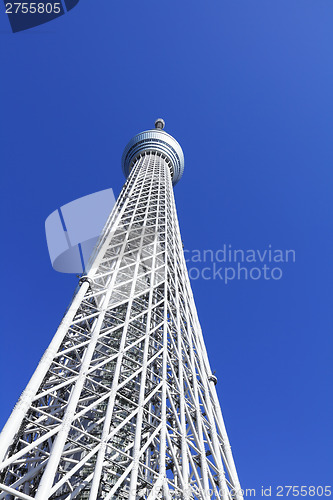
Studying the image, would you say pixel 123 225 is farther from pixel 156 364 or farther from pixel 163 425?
pixel 163 425

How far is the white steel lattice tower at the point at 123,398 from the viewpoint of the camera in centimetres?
1249

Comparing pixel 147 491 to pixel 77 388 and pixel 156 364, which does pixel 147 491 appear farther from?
pixel 156 364

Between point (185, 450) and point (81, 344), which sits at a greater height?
point (81, 344)

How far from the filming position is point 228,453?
725 inches

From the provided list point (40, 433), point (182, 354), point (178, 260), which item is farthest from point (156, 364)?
point (178, 260)

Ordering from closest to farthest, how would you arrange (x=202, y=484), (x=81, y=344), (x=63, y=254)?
(x=202, y=484) → (x=81, y=344) → (x=63, y=254)

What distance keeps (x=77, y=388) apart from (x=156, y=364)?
20.0ft

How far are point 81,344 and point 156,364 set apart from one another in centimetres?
481

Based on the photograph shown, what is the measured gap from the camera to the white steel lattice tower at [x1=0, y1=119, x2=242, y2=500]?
1249 centimetres

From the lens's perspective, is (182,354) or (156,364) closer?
(156,364)

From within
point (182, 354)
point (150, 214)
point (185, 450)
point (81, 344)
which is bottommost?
point (185, 450)

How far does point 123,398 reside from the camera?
1500 centimetres

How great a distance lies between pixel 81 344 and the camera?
16.5m

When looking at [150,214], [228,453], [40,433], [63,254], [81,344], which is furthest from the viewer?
[150,214]
